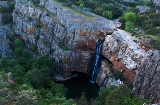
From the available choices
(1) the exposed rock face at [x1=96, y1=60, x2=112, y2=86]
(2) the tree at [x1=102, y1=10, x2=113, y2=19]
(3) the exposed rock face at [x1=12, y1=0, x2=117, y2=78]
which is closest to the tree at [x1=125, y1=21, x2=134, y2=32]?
(3) the exposed rock face at [x1=12, y1=0, x2=117, y2=78]

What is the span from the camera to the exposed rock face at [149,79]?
1467 inches

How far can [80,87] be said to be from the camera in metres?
50.9

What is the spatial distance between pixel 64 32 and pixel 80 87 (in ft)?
34.5

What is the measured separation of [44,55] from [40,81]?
27.7 ft

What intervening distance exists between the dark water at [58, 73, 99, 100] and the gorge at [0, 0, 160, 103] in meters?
0.45

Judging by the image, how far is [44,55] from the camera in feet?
177

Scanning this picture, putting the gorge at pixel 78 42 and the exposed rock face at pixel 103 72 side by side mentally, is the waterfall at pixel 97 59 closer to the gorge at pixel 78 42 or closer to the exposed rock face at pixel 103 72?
the gorge at pixel 78 42

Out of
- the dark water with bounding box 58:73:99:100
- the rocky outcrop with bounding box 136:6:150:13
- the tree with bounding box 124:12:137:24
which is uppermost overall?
the rocky outcrop with bounding box 136:6:150:13

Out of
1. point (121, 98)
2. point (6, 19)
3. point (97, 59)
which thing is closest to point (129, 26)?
point (97, 59)

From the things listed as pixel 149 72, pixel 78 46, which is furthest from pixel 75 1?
pixel 149 72

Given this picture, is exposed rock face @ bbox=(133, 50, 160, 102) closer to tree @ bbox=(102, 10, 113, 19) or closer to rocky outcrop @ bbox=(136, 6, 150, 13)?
rocky outcrop @ bbox=(136, 6, 150, 13)

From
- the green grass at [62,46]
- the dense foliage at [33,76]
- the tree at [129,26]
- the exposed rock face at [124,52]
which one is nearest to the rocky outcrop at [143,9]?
the tree at [129,26]

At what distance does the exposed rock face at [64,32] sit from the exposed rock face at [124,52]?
2.66 meters

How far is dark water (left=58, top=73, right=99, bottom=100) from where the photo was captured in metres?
48.7
